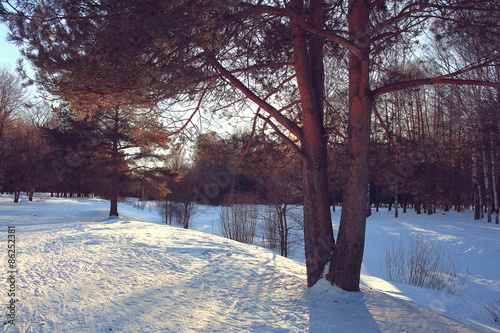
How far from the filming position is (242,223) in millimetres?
14648

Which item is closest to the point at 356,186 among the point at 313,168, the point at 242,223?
the point at 313,168

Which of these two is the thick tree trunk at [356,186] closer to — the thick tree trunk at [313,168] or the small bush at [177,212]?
the thick tree trunk at [313,168]

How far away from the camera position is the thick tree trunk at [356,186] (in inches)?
178

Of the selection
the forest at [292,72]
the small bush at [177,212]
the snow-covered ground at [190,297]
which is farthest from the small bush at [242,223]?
the forest at [292,72]

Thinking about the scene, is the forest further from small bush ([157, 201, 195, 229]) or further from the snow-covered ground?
small bush ([157, 201, 195, 229])

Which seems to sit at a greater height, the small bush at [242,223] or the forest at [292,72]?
the forest at [292,72]

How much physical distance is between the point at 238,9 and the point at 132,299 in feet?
14.6

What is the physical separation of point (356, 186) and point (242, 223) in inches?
419

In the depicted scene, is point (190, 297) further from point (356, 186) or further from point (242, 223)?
point (242, 223)

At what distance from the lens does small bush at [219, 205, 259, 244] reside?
47.2 feet

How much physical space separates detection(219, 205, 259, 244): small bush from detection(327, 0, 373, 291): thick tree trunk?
968 cm

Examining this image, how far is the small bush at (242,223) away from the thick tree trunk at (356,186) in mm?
9682

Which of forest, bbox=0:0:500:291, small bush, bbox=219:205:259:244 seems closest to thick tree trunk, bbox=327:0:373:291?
forest, bbox=0:0:500:291

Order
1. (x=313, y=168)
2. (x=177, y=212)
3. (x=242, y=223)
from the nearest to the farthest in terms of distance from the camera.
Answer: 1. (x=313, y=168)
2. (x=242, y=223)
3. (x=177, y=212)
